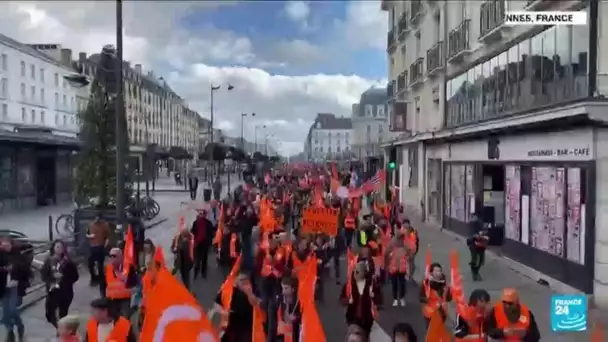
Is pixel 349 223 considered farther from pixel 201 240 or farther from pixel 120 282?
pixel 120 282

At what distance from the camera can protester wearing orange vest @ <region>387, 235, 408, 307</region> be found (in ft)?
38.8

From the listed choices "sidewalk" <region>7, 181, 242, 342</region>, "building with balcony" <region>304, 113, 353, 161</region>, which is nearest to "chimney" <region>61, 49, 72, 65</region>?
"sidewalk" <region>7, 181, 242, 342</region>

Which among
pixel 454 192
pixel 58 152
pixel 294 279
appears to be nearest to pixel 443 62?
pixel 454 192

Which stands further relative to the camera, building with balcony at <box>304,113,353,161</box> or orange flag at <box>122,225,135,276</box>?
building with balcony at <box>304,113,353,161</box>

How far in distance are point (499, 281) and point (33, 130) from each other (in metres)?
30.1

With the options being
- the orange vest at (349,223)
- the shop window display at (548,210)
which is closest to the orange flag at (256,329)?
the shop window display at (548,210)

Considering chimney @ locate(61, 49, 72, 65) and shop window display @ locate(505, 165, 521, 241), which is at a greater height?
chimney @ locate(61, 49, 72, 65)

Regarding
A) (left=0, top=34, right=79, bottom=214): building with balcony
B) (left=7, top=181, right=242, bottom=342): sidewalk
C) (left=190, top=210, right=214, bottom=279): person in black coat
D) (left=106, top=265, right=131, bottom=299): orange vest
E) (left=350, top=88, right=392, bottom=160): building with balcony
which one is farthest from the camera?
(left=350, top=88, right=392, bottom=160): building with balcony

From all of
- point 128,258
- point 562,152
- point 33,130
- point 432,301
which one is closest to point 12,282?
point 128,258

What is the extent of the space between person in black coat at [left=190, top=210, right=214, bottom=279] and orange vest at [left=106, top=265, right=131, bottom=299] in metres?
4.55

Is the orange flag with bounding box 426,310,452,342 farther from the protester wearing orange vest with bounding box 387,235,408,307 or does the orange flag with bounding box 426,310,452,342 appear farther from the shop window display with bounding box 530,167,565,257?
the shop window display with bounding box 530,167,565,257

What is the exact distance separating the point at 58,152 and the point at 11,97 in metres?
15.5

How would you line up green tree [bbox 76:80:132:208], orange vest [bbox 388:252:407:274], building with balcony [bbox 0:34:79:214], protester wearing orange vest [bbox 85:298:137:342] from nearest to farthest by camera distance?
protester wearing orange vest [bbox 85:298:137:342]
orange vest [bbox 388:252:407:274]
green tree [bbox 76:80:132:208]
building with balcony [bbox 0:34:79:214]

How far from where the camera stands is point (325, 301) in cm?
1228
